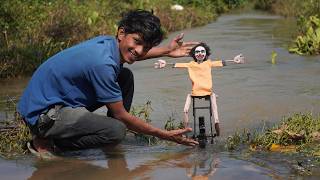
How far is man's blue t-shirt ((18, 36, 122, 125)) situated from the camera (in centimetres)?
379

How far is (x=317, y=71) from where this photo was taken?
8.84 m

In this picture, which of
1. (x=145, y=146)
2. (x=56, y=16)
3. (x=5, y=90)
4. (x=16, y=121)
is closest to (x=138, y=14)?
(x=145, y=146)

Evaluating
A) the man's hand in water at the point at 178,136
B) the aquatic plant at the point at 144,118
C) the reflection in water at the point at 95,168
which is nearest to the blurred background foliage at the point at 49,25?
the aquatic plant at the point at 144,118

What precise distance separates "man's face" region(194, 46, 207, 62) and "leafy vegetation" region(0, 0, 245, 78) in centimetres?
485

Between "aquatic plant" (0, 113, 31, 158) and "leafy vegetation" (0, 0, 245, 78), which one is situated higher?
"leafy vegetation" (0, 0, 245, 78)

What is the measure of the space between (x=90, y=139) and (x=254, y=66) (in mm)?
6107

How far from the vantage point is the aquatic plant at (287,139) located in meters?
4.41

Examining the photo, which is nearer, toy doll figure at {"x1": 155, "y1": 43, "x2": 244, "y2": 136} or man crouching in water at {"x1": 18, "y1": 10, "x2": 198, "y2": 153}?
man crouching in water at {"x1": 18, "y1": 10, "x2": 198, "y2": 153}

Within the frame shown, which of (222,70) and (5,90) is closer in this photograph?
(5,90)

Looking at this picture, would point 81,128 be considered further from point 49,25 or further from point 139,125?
point 49,25

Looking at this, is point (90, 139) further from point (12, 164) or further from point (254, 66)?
point (254, 66)

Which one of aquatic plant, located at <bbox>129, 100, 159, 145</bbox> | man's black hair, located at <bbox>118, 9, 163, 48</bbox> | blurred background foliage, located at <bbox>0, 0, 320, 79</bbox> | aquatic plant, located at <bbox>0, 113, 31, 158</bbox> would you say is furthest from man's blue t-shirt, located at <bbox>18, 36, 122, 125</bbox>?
blurred background foliage, located at <bbox>0, 0, 320, 79</bbox>

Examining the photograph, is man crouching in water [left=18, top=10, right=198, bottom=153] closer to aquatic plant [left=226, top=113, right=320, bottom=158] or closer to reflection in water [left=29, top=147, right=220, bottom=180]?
reflection in water [left=29, top=147, right=220, bottom=180]

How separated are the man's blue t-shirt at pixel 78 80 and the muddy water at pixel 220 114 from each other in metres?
0.50
